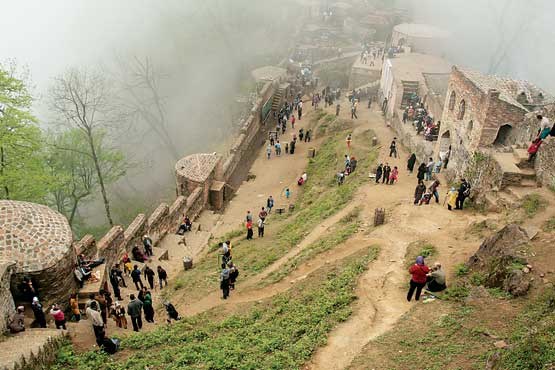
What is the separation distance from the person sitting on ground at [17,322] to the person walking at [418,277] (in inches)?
380

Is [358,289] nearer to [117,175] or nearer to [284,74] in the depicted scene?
[117,175]

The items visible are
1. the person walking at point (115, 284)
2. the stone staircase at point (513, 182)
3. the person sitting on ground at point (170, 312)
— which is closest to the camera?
the person sitting on ground at point (170, 312)

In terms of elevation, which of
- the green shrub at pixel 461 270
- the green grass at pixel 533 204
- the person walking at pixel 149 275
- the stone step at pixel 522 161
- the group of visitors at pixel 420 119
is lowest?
the person walking at pixel 149 275

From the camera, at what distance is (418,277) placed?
36.7ft

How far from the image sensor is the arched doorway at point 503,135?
17892mm

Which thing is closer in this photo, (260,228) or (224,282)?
(224,282)

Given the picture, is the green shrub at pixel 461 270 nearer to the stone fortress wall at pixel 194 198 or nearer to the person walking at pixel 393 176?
the person walking at pixel 393 176

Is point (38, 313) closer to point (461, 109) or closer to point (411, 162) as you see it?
point (411, 162)

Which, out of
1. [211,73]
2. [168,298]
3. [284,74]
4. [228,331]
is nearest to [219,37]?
[211,73]

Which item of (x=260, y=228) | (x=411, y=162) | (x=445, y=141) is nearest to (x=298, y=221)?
(x=260, y=228)

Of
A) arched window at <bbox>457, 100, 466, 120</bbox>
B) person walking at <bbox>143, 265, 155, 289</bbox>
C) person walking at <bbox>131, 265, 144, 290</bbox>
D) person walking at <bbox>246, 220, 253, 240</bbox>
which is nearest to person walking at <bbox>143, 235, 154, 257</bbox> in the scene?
person walking at <bbox>143, 265, 155, 289</bbox>

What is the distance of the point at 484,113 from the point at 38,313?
16.1 meters

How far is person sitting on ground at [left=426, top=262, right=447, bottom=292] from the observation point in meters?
11.3

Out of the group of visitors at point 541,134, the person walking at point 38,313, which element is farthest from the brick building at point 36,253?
the group of visitors at point 541,134
